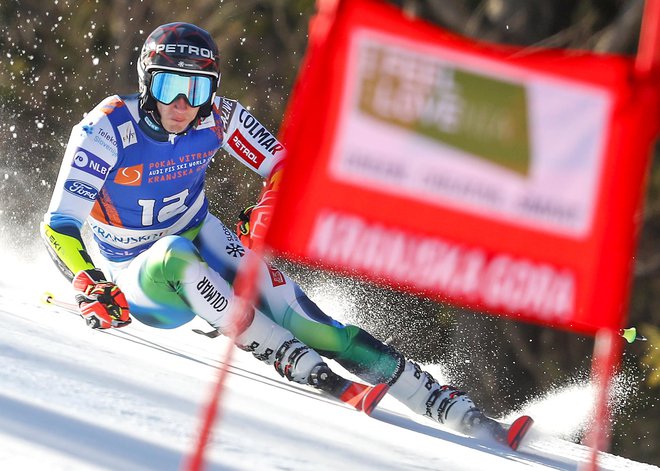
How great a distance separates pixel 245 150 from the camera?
5.05 m

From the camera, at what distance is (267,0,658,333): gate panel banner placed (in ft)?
7.57

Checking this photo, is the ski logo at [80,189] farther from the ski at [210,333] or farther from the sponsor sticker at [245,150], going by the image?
the ski at [210,333]

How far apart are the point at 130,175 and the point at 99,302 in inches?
26.7

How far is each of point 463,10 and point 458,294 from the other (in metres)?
9.39

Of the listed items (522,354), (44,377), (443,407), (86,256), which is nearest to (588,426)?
(443,407)

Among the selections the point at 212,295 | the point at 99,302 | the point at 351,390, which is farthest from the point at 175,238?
the point at 351,390

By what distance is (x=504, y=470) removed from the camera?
3311 millimetres

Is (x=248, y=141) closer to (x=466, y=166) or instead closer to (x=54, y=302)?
(x=54, y=302)

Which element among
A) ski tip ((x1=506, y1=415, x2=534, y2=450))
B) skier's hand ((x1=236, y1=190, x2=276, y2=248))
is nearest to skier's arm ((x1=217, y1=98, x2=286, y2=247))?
skier's hand ((x1=236, y1=190, x2=276, y2=248))

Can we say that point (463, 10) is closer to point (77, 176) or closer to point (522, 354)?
point (522, 354)

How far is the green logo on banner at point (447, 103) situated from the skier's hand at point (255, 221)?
2.33 metres

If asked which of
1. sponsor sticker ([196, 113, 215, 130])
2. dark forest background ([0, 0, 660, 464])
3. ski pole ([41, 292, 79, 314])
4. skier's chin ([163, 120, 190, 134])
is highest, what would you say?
dark forest background ([0, 0, 660, 464])

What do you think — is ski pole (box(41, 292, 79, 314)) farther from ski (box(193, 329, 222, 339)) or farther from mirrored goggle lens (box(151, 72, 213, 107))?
mirrored goggle lens (box(151, 72, 213, 107))

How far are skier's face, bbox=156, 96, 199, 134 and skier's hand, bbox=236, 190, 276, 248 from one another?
494 millimetres
